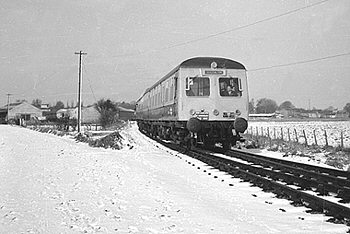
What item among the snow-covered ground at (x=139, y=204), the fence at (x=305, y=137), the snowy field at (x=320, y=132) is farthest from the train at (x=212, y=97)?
the snowy field at (x=320, y=132)

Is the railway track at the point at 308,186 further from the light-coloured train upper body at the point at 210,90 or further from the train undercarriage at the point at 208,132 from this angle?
the light-coloured train upper body at the point at 210,90

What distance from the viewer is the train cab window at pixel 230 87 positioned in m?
15.2

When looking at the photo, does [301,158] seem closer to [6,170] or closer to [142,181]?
[142,181]

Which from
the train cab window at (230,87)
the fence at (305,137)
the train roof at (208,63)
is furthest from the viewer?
the fence at (305,137)

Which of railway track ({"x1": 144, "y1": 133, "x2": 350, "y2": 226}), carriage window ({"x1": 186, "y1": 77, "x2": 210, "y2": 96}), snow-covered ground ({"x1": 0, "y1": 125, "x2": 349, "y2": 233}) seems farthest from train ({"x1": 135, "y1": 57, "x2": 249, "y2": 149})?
snow-covered ground ({"x1": 0, "y1": 125, "x2": 349, "y2": 233})

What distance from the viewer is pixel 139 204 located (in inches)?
247

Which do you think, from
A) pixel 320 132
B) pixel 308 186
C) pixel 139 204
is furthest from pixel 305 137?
pixel 139 204

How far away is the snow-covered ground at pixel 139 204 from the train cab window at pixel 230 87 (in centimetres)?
554

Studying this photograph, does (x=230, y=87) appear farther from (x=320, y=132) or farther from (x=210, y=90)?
(x=320, y=132)

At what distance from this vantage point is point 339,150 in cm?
1590

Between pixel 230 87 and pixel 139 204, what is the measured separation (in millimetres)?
9809

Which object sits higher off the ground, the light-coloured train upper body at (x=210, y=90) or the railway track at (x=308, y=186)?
the light-coloured train upper body at (x=210, y=90)

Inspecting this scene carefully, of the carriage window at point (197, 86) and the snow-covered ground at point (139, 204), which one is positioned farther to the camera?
the carriage window at point (197, 86)

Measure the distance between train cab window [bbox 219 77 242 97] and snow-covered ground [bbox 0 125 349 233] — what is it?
5.54 m
